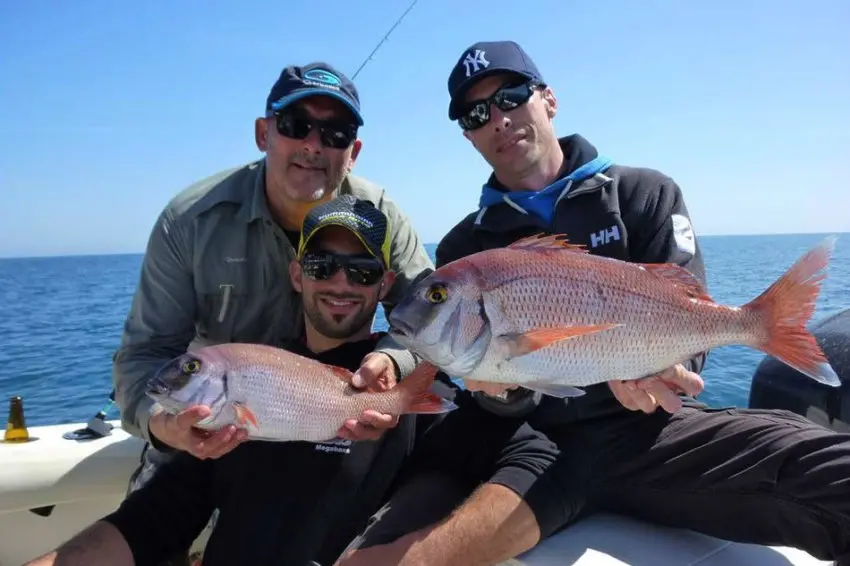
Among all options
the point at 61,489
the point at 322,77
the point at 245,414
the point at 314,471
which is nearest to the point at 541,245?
the point at 245,414

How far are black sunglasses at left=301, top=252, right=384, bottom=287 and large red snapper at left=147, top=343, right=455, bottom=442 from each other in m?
0.65

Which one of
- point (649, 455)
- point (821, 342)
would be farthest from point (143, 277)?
point (821, 342)

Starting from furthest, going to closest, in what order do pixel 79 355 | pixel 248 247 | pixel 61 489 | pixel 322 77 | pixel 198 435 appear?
pixel 79 355
pixel 61 489
pixel 248 247
pixel 322 77
pixel 198 435

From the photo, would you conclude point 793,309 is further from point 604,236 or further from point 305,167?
point 305,167

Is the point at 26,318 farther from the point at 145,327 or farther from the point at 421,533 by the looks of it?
the point at 421,533

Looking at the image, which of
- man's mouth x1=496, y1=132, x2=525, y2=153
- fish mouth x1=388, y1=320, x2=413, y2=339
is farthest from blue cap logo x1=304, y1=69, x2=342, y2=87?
fish mouth x1=388, y1=320, x2=413, y2=339

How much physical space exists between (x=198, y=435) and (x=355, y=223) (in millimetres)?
1295

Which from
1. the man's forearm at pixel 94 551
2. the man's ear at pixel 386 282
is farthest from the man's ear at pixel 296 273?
the man's forearm at pixel 94 551

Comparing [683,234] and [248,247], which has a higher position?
[683,234]

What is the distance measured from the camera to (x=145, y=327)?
139 inches

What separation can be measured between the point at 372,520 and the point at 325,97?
234 centimetres

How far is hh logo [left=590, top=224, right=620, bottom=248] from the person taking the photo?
10.2 feet

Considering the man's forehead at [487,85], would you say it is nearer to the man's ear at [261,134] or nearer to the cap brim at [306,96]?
the cap brim at [306,96]

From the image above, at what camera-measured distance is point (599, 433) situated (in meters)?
2.96
